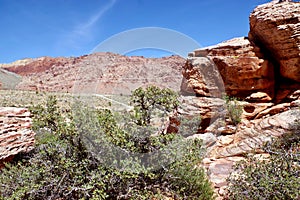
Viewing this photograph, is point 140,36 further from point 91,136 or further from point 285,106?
point 285,106

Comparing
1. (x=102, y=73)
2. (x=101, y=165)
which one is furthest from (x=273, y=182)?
(x=102, y=73)

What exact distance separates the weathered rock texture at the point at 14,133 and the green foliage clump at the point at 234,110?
23.4 feet

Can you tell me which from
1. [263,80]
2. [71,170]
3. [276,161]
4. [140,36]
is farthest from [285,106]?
[71,170]

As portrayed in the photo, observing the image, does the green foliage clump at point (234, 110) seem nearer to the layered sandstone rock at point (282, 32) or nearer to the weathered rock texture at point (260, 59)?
the weathered rock texture at point (260, 59)

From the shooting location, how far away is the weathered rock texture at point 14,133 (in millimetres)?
5514

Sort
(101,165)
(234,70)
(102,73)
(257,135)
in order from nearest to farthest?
1. (101,165)
2. (257,135)
3. (234,70)
4. (102,73)

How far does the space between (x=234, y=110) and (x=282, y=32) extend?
10.9 ft

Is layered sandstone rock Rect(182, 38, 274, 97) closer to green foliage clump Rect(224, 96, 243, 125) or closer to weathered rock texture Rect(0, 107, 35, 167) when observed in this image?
green foliage clump Rect(224, 96, 243, 125)

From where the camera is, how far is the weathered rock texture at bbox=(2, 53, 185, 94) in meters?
40.3

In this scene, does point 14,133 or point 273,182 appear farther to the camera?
point 14,133

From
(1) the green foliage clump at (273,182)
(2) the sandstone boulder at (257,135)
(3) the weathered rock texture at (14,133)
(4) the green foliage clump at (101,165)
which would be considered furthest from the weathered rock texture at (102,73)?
(1) the green foliage clump at (273,182)

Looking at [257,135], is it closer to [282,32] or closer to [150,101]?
[282,32]

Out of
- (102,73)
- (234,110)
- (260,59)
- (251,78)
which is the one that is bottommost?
(234,110)

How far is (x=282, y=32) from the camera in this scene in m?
9.01
